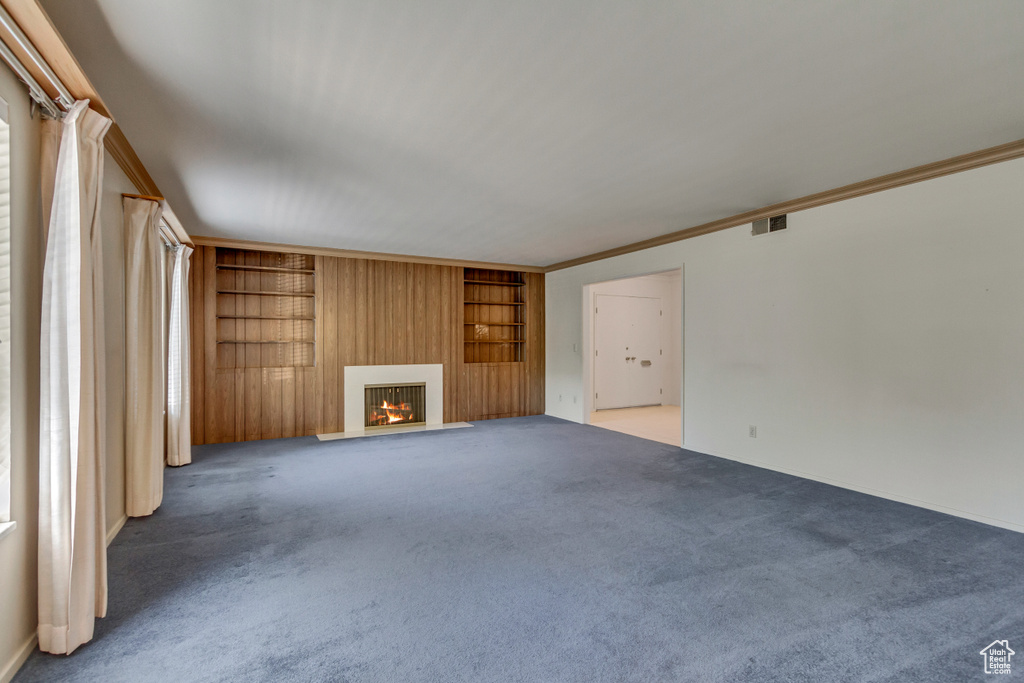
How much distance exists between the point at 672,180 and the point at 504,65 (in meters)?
2.05

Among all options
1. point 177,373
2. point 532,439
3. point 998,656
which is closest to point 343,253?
point 177,373

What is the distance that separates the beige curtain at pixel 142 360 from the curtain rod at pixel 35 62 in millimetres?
1468

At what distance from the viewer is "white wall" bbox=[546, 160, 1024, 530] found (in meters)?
3.21

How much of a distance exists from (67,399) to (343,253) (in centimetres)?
488

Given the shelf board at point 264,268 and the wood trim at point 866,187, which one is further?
the shelf board at point 264,268

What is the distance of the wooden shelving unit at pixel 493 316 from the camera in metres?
7.90

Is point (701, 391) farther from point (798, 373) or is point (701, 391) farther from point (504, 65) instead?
point (504, 65)

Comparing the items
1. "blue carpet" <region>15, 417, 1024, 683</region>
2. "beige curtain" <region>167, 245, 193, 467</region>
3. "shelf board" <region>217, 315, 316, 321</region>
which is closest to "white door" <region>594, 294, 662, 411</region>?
"blue carpet" <region>15, 417, 1024, 683</region>

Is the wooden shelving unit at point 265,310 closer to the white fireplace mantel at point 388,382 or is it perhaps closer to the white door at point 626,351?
the white fireplace mantel at point 388,382

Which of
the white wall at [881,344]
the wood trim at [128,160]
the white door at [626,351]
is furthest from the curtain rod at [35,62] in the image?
the white door at [626,351]

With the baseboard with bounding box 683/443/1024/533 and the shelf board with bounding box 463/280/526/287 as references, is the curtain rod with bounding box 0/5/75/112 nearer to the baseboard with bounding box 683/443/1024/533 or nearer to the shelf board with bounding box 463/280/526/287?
the baseboard with bounding box 683/443/1024/533

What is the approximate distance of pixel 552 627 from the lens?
82.0 inches

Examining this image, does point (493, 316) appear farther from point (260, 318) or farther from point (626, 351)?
point (260, 318)

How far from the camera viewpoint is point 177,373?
16.0 ft
